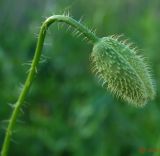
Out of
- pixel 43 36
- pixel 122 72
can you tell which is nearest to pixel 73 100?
pixel 122 72

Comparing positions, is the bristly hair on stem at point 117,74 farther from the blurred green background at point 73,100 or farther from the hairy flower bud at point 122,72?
the blurred green background at point 73,100

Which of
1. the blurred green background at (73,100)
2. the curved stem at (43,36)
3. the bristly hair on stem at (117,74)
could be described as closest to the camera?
the curved stem at (43,36)

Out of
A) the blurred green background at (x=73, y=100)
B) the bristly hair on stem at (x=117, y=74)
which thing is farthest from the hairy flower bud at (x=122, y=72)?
the blurred green background at (x=73, y=100)

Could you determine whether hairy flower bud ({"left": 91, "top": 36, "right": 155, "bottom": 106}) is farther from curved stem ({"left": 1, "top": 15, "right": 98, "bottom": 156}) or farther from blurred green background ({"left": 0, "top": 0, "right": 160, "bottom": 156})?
blurred green background ({"left": 0, "top": 0, "right": 160, "bottom": 156})

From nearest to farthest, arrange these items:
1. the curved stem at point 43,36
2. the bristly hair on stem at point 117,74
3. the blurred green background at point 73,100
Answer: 1. the curved stem at point 43,36
2. the bristly hair on stem at point 117,74
3. the blurred green background at point 73,100

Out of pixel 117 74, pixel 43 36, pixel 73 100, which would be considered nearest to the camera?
pixel 43 36

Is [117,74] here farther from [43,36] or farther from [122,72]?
[43,36]

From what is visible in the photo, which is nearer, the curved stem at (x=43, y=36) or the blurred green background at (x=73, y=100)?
the curved stem at (x=43, y=36)

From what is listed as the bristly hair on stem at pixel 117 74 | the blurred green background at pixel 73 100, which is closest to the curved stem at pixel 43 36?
the bristly hair on stem at pixel 117 74
